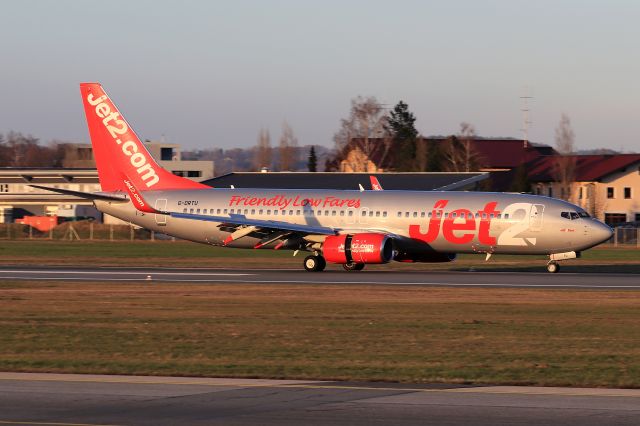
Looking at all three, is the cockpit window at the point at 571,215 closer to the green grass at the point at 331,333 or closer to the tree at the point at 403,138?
the green grass at the point at 331,333

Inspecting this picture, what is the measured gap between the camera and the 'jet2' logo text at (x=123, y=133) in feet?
160

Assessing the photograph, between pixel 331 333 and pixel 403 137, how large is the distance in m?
121

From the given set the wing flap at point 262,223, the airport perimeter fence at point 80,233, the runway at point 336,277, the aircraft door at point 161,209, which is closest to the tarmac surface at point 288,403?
the runway at point 336,277

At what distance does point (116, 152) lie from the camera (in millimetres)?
49219

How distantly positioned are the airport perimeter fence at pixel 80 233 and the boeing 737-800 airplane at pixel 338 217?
1085 inches

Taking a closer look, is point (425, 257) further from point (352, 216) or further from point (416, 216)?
point (352, 216)

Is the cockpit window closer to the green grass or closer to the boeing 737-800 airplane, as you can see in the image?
the boeing 737-800 airplane

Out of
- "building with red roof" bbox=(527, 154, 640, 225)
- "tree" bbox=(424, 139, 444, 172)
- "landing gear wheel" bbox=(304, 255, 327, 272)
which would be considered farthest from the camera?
"tree" bbox=(424, 139, 444, 172)

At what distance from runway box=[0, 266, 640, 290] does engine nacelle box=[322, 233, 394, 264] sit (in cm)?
64

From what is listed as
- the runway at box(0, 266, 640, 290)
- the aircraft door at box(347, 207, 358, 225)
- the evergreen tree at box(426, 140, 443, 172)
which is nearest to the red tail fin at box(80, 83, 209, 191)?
the runway at box(0, 266, 640, 290)

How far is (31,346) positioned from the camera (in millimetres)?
20891

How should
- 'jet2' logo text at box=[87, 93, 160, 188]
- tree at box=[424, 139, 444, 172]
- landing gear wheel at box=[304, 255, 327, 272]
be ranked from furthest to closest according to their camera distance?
tree at box=[424, 139, 444, 172] < 'jet2' logo text at box=[87, 93, 160, 188] < landing gear wheel at box=[304, 255, 327, 272]

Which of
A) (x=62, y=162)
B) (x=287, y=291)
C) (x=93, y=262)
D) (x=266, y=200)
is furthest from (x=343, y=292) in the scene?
(x=62, y=162)

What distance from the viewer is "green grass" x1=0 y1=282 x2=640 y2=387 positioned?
1803 centimetres
